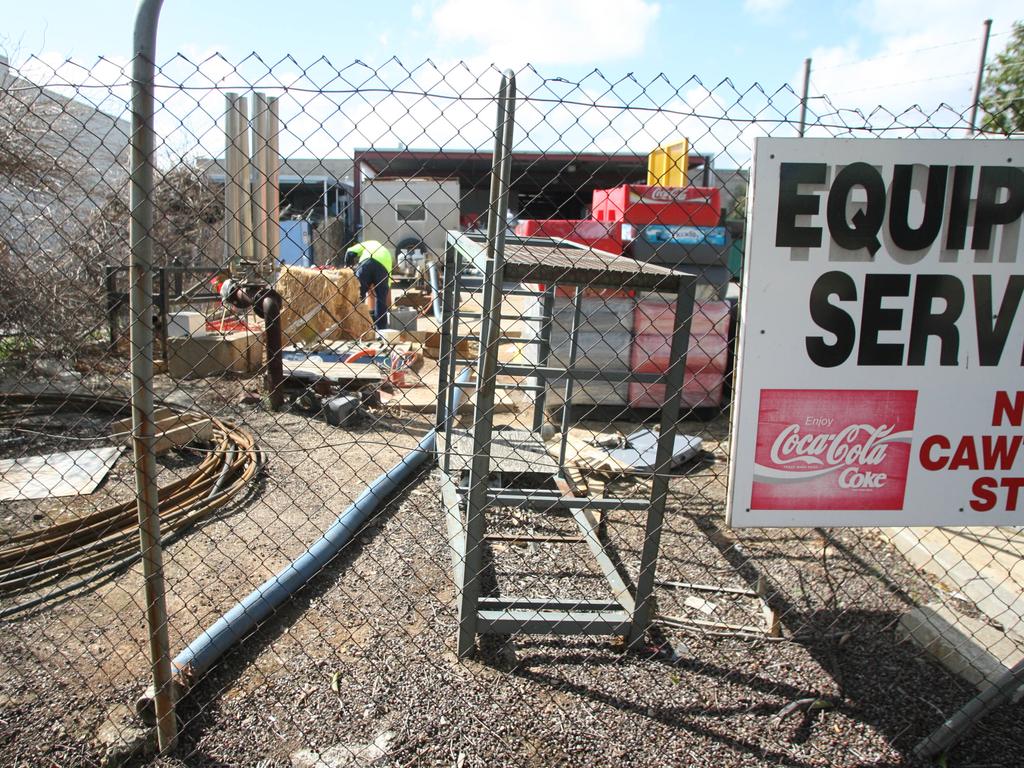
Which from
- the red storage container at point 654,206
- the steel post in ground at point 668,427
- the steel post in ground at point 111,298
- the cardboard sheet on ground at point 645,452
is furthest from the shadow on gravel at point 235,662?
the steel post in ground at point 111,298

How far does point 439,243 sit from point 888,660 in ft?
53.0

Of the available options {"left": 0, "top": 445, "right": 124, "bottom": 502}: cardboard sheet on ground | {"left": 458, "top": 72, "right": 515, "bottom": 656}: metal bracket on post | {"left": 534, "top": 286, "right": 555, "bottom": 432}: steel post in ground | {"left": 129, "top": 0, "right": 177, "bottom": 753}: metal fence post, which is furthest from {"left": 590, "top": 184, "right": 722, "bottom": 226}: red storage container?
{"left": 129, "top": 0, "right": 177, "bottom": 753}: metal fence post

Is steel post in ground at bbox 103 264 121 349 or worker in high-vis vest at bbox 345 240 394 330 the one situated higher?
worker in high-vis vest at bbox 345 240 394 330

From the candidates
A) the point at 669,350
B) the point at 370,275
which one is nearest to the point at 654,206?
the point at 669,350

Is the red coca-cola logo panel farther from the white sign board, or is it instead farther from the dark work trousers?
the dark work trousers

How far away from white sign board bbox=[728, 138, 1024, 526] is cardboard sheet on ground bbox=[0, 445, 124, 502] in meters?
4.15

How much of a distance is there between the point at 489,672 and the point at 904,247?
215cm

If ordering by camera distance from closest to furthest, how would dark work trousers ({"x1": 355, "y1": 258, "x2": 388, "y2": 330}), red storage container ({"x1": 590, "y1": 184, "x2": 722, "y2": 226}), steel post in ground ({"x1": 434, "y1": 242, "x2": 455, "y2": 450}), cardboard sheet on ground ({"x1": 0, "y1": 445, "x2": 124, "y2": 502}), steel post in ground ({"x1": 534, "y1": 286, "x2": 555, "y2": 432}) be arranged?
cardboard sheet on ground ({"x1": 0, "y1": 445, "x2": 124, "y2": 502}) → steel post in ground ({"x1": 434, "y1": 242, "x2": 455, "y2": 450}) → steel post in ground ({"x1": 534, "y1": 286, "x2": 555, "y2": 432}) → red storage container ({"x1": 590, "y1": 184, "x2": 722, "y2": 226}) → dark work trousers ({"x1": 355, "y1": 258, "x2": 388, "y2": 330})

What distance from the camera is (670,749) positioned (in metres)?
2.46

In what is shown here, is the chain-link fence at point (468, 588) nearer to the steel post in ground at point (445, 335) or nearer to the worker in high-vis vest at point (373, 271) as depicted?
the steel post in ground at point (445, 335)

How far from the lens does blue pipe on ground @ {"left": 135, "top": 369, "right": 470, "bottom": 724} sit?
258 centimetres

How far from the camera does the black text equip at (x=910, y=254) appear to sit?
211 cm

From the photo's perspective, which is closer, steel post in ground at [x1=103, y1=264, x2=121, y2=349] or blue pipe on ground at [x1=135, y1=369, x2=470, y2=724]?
blue pipe on ground at [x1=135, y1=369, x2=470, y2=724]

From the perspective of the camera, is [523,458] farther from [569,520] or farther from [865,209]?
[865,209]
